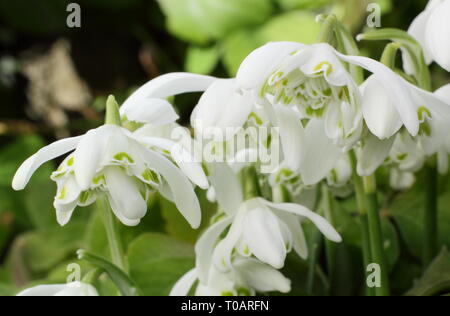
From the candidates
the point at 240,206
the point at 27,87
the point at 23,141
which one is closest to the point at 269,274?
the point at 240,206

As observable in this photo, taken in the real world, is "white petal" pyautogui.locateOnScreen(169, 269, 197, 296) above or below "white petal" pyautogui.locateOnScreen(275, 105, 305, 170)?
below

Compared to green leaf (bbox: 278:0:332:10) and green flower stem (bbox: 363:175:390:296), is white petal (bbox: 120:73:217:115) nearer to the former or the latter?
green flower stem (bbox: 363:175:390:296)

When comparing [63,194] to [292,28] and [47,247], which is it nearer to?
[47,247]

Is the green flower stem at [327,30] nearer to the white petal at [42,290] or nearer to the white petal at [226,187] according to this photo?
the white petal at [226,187]

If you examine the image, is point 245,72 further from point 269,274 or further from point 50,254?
point 50,254

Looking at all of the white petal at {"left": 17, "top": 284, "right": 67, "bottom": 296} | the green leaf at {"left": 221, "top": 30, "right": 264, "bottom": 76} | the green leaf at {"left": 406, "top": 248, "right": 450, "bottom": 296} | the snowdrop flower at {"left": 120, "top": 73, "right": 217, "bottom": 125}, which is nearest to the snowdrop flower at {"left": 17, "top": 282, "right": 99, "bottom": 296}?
the white petal at {"left": 17, "top": 284, "right": 67, "bottom": 296}
